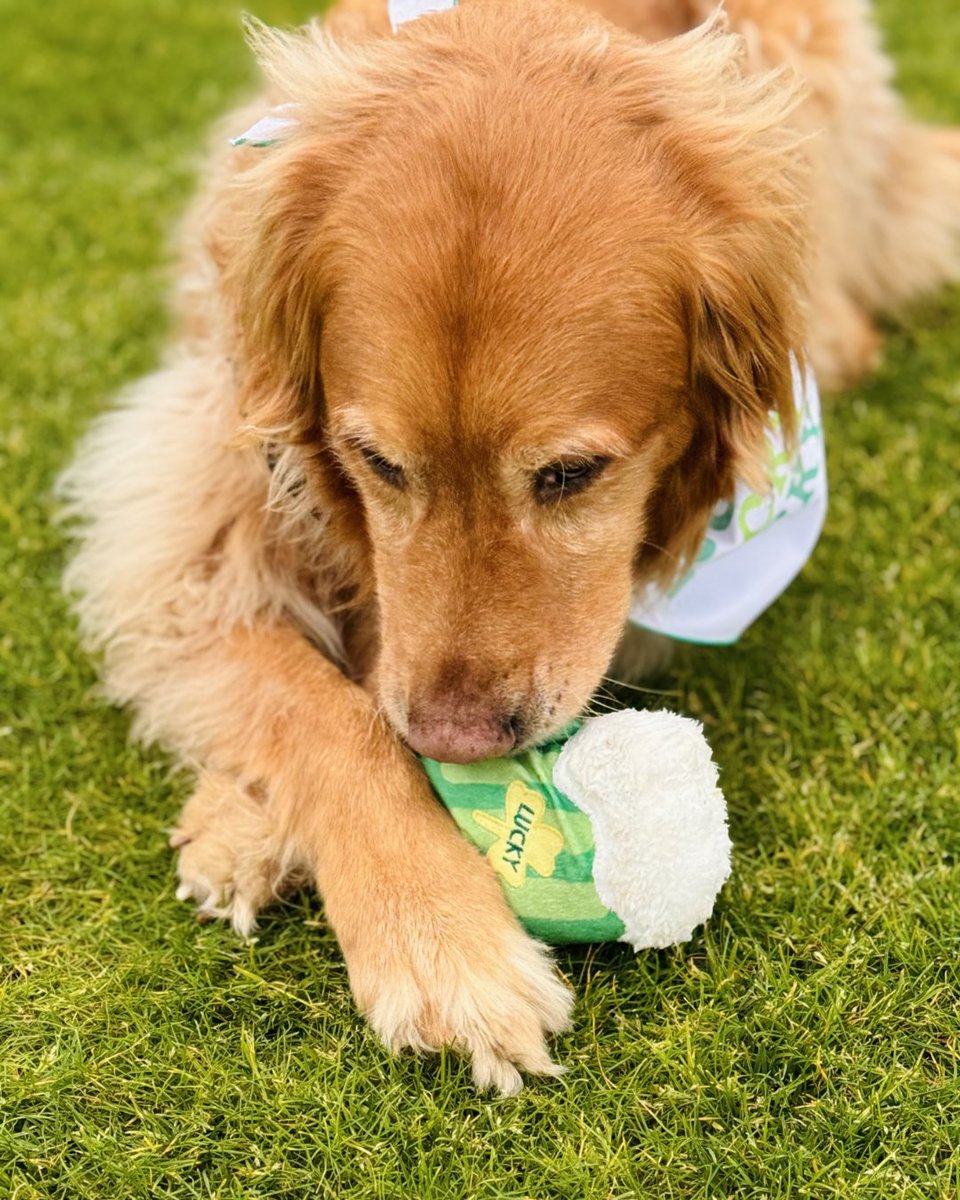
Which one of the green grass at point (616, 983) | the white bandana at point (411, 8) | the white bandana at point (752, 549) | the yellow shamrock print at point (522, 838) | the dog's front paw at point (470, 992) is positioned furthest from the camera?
the white bandana at point (752, 549)

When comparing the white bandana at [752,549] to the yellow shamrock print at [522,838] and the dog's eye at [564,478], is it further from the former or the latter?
the yellow shamrock print at [522,838]

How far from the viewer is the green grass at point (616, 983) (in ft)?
7.93

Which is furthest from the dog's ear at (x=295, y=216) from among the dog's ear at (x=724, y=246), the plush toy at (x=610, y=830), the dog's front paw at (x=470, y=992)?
the dog's front paw at (x=470, y=992)

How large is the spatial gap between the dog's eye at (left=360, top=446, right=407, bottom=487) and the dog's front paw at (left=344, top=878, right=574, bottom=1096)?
0.89 meters

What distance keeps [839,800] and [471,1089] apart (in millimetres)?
1179

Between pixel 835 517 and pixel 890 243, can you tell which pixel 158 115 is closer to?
pixel 890 243

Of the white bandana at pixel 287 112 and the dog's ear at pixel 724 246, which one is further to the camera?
the white bandana at pixel 287 112

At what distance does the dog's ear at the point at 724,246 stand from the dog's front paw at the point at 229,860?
1.14 m

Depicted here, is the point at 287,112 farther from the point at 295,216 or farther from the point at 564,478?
the point at 564,478

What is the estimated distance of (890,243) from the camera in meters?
5.56

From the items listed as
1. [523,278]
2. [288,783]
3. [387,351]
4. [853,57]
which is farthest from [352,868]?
[853,57]

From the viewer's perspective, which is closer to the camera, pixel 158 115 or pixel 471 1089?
pixel 471 1089

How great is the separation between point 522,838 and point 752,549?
1281 mm

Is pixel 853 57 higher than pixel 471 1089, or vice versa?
pixel 853 57
